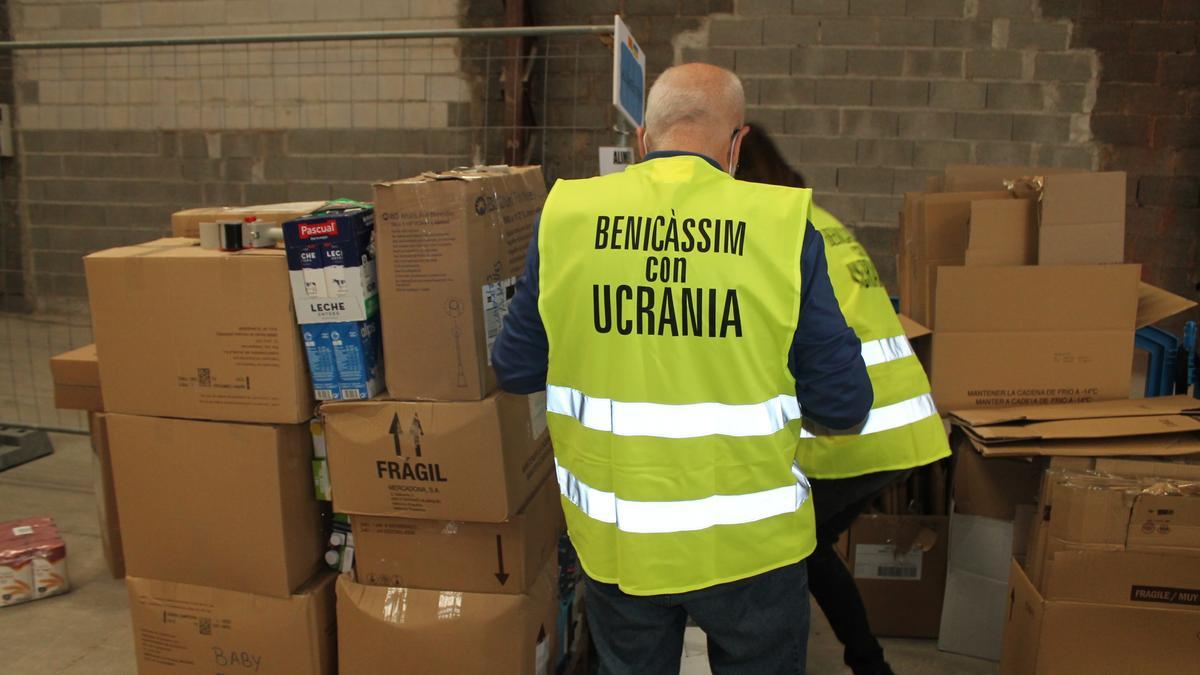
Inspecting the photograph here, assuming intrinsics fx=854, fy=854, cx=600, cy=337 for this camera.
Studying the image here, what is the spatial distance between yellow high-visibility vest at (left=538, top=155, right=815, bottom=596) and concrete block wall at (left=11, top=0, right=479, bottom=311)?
4.26 meters

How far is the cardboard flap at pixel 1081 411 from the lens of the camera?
7.04ft

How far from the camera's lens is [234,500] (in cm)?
189

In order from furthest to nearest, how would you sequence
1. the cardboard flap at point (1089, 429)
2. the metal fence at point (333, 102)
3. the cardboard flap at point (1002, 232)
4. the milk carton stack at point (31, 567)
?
the metal fence at point (333, 102) → the milk carton stack at point (31, 567) → the cardboard flap at point (1002, 232) → the cardboard flap at point (1089, 429)

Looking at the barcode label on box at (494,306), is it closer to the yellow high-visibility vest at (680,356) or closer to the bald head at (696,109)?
the yellow high-visibility vest at (680,356)

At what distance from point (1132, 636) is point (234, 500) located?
208 centimetres

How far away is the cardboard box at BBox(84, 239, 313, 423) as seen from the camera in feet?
5.92

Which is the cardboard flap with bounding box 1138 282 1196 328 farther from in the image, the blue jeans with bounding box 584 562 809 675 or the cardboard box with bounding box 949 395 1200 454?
the blue jeans with bounding box 584 562 809 675

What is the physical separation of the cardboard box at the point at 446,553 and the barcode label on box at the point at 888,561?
107cm

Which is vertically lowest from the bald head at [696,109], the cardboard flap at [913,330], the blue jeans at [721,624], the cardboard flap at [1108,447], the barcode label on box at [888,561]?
the barcode label on box at [888,561]

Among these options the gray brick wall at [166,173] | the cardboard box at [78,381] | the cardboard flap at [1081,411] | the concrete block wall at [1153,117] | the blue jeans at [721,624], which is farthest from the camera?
the gray brick wall at [166,173]

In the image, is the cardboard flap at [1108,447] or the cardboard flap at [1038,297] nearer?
the cardboard flap at [1108,447]

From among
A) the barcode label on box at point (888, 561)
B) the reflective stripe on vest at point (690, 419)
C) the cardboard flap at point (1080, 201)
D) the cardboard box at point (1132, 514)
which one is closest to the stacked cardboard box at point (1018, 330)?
the cardboard flap at point (1080, 201)

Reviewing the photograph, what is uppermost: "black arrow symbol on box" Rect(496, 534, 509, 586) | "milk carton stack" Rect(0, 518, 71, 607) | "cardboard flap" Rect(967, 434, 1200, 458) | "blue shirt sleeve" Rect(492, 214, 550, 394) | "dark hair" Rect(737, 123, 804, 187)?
"dark hair" Rect(737, 123, 804, 187)

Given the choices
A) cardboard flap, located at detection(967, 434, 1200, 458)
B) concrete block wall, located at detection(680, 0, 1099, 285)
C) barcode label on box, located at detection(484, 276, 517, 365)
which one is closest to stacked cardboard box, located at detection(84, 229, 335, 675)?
barcode label on box, located at detection(484, 276, 517, 365)
